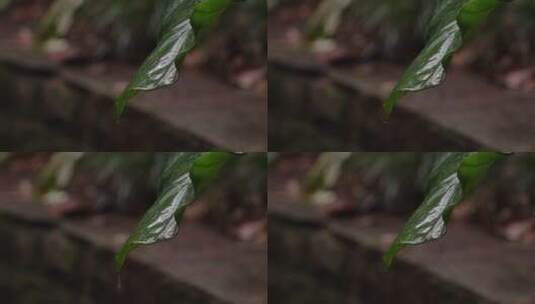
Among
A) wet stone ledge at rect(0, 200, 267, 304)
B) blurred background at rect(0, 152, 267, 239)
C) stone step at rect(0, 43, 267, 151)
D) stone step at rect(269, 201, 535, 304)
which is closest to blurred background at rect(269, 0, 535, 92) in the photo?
stone step at rect(0, 43, 267, 151)

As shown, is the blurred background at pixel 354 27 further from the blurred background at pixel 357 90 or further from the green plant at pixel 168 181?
the green plant at pixel 168 181

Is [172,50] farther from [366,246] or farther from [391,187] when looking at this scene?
[391,187]

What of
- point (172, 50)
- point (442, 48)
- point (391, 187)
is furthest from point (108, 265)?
point (442, 48)

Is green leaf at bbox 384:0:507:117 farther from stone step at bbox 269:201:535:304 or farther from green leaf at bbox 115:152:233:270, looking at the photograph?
stone step at bbox 269:201:535:304

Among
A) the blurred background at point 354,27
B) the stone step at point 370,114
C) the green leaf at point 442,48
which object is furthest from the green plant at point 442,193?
the blurred background at point 354,27

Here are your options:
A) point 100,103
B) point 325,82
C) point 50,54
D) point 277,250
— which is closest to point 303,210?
point 277,250

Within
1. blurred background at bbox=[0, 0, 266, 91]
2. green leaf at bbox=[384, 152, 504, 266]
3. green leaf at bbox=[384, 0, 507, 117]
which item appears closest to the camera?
green leaf at bbox=[384, 0, 507, 117]

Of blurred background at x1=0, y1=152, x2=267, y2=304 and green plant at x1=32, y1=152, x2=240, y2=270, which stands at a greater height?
green plant at x1=32, y1=152, x2=240, y2=270
